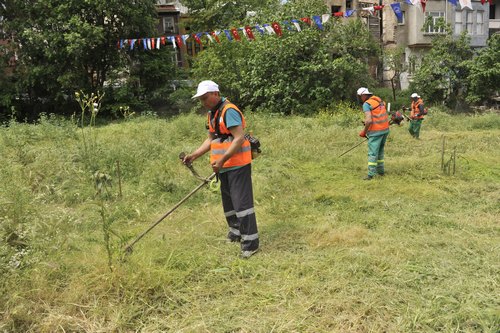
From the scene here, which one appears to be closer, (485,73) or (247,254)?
(247,254)

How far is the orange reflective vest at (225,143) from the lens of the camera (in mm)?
3787

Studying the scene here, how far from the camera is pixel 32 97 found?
18.5 meters

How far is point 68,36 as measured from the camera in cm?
1501

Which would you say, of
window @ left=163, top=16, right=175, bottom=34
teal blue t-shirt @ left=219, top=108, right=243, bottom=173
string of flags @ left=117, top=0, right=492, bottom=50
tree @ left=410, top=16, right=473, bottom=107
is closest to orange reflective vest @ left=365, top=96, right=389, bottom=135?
teal blue t-shirt @ left=219, top=108, right=243, bottom=173

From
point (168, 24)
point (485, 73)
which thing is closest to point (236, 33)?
point (485, 73)

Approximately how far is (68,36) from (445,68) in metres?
16.9

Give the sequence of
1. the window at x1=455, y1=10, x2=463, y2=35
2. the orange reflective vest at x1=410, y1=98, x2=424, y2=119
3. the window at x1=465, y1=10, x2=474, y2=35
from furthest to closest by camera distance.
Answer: the window at x1=465, y1=10, x2=474, y2=35 → the window at x1=455, y1=10, x2=463, y2=35 → the orange reflective vest at x1=410, y1=98, x2=424, y2=119

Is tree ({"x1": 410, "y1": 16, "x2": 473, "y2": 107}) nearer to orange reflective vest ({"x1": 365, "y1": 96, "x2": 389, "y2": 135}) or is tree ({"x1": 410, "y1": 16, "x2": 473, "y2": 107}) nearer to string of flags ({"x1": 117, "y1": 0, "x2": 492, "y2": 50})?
string of flags ({"x1": 117, "y1": 0, "x2": 492, "y2": 50})

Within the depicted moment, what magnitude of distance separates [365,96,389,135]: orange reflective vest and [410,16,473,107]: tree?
50.0 ft

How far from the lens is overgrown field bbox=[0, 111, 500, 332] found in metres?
2.83

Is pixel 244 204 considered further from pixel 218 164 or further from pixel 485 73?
pixel 485 73

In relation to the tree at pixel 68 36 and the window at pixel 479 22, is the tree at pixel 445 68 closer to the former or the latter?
the window at pixel 479 22

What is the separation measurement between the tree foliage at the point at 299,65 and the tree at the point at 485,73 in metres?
5.65

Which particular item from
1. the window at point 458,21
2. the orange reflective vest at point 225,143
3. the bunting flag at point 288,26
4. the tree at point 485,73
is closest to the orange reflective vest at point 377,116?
the orange reflective vest at point 225,143
